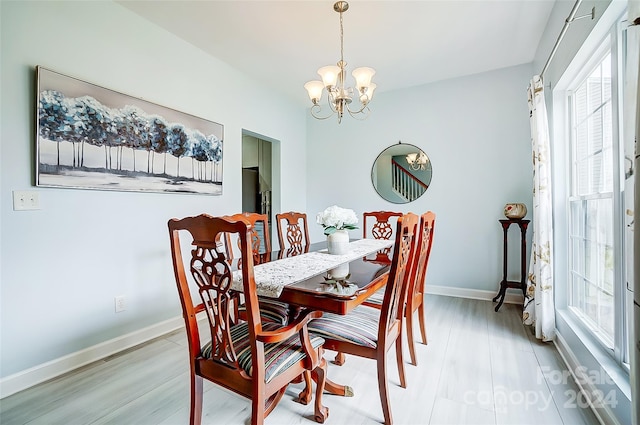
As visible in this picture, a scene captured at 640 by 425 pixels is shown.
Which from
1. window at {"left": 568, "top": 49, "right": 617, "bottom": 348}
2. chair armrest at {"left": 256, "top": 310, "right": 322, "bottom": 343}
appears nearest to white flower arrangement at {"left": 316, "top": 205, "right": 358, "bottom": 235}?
chair armrest at {"left": 256, "top": 310, "right": 322, "bottom": 343}

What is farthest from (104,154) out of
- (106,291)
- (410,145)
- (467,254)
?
(467,254)

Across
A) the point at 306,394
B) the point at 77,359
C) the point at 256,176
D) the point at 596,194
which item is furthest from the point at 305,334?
the point at 256,176

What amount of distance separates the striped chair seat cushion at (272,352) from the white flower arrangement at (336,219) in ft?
2.34

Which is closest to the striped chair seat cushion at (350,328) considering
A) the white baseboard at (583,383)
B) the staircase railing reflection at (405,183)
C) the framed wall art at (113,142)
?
the white baseboard at (583,383)

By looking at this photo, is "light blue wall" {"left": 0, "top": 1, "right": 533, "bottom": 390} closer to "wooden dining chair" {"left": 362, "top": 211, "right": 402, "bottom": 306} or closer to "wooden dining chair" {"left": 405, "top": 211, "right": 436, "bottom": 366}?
"wooden dining chair" {"left": 362, "top": 211, "right": 402, "bottom": 306}

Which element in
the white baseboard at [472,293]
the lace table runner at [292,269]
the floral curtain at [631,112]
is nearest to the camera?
the floral curtain at [631,112]

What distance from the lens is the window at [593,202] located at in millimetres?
1732

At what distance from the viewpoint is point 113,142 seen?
2254mm

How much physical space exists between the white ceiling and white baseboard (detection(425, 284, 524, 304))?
2.56m

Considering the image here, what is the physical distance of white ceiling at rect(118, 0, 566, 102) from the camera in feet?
7.67

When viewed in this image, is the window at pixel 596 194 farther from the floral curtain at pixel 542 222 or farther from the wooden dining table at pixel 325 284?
the wooden dining table at pixel 325 284

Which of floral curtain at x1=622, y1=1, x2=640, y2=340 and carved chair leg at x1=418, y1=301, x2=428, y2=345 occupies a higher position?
floral curtain at x1=622, y1=1, x2=640, y2=340

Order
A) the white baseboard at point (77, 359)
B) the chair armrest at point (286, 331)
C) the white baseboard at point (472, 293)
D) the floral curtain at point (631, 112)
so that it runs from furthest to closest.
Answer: the white baseboard at point (472, 293)
the white baseboard at point (77, 359)
the chair armrest at point (286, 331)
the floral curtain at point (631, 112)

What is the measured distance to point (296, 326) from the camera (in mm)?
1260
